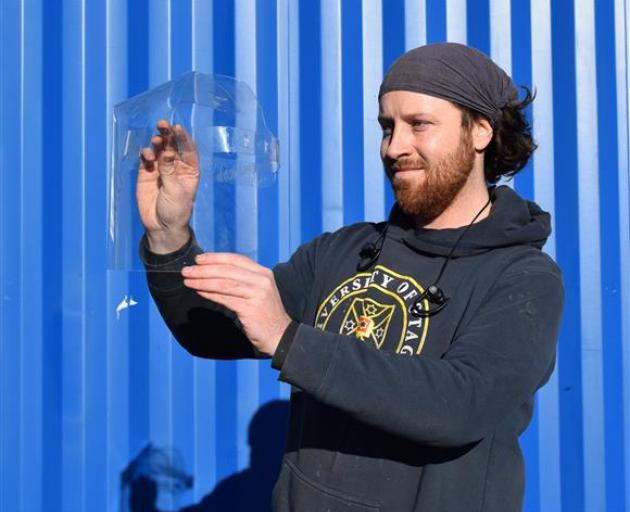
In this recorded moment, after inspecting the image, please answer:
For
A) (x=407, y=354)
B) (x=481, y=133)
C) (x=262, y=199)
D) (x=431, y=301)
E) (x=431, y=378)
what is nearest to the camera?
(x=431, y=378)

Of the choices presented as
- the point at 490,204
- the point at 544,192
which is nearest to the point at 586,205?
the point at 544,192

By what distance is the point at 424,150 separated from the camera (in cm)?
163

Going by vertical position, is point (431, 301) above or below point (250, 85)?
below

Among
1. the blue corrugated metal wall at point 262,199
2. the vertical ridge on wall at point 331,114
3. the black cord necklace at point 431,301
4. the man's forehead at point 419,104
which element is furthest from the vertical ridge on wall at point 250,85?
the black cord necklace at point 431,301

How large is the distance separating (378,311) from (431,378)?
36cm

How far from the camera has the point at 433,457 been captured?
1.43 m

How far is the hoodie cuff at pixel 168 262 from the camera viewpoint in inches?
63.7

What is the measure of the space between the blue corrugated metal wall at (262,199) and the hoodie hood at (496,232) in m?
1.24

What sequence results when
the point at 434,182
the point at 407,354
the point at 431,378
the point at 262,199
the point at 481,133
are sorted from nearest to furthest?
1. the point at 431,378
2. the point at 407,354
3. the point at 434,182
4. the point at 481,133
5. the point at 262,199

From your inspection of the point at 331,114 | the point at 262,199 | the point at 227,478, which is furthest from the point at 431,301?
the point at 227,478

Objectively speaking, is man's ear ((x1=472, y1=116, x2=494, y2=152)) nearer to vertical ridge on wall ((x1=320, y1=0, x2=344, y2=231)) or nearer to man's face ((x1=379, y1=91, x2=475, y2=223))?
man's face ((x1=379, y1=91, x2=475, y2=223))
